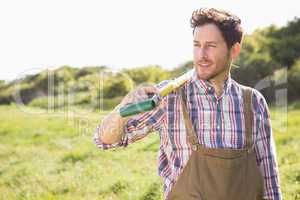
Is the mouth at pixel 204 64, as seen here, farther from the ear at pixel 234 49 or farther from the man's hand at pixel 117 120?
the man's hand at pixel 117 120

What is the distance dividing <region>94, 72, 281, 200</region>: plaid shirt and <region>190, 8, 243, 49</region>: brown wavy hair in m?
0.25

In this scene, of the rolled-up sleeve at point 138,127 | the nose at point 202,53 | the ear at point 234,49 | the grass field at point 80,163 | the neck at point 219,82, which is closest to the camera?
the rolled-up sleeve at point 138,127

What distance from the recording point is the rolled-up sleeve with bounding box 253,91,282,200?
3.16m

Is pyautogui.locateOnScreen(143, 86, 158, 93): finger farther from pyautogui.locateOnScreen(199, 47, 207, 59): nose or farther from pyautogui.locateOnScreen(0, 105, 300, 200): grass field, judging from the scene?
pyautogui.locateOnScreen(0, 105, 300, 200): grass field

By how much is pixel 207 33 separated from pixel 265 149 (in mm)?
721

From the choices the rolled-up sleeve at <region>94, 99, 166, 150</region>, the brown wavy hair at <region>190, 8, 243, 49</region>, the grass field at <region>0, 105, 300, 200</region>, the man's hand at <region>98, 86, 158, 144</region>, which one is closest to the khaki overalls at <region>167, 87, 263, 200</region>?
the rolled-up sleeve at <region>94, 99, 166, 150</region>

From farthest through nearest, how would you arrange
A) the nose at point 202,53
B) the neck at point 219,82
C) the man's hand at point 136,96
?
the neck at point 219,82 → the nose at point 202,53 → the man's hand at point 136,96

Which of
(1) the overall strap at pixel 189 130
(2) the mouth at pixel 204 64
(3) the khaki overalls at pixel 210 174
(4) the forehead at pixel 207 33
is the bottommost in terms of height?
(3) the khaki overalls at pixel 210 174

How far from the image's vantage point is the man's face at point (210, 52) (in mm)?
2996

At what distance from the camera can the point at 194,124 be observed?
2975mm

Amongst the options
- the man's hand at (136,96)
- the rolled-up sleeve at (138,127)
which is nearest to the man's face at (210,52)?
the rolled-up sleeve at (138,127)

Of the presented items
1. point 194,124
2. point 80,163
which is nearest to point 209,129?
point 194,124

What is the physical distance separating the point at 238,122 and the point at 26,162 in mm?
4379

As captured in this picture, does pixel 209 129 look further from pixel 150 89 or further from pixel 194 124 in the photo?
pixel 150 89
